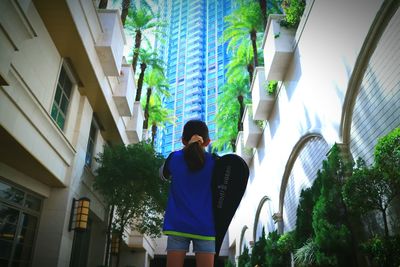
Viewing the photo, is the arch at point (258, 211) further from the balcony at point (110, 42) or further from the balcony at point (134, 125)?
the balcony at point (110, 42)

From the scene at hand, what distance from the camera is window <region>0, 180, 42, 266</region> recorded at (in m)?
8.60

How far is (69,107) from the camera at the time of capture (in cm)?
1131

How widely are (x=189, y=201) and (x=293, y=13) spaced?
10136mm

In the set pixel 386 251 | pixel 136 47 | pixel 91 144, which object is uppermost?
pixel 136 47

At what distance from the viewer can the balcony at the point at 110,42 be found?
11.4 meters

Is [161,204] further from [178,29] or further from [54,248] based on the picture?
[178,29]

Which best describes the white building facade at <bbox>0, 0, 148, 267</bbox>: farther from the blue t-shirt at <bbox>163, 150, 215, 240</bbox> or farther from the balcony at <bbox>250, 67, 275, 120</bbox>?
the balcony at <bbox>250, 67, 275, 120</bbox>

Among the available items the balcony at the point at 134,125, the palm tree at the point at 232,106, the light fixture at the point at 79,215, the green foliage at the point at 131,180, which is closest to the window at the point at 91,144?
the green foliage at the point at 131,180

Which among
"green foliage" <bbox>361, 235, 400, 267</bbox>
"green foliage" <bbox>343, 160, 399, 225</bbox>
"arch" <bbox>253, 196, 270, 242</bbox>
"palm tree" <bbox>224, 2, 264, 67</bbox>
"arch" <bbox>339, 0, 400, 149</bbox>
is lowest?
"green foliage" <bbox>361, 235, 400, 267</bbox>

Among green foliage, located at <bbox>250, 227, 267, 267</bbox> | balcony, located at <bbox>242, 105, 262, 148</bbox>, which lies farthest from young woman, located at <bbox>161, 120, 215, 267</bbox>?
balcony, located at <bbox>242, 105, 262, 148</bbox>

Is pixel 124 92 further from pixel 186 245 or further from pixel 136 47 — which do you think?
pixel 186 245

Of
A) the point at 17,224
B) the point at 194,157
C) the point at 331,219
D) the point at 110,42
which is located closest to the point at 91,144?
the point at 110,42

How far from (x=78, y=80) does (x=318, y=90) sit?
736 cm

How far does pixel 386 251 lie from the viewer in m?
5.02
